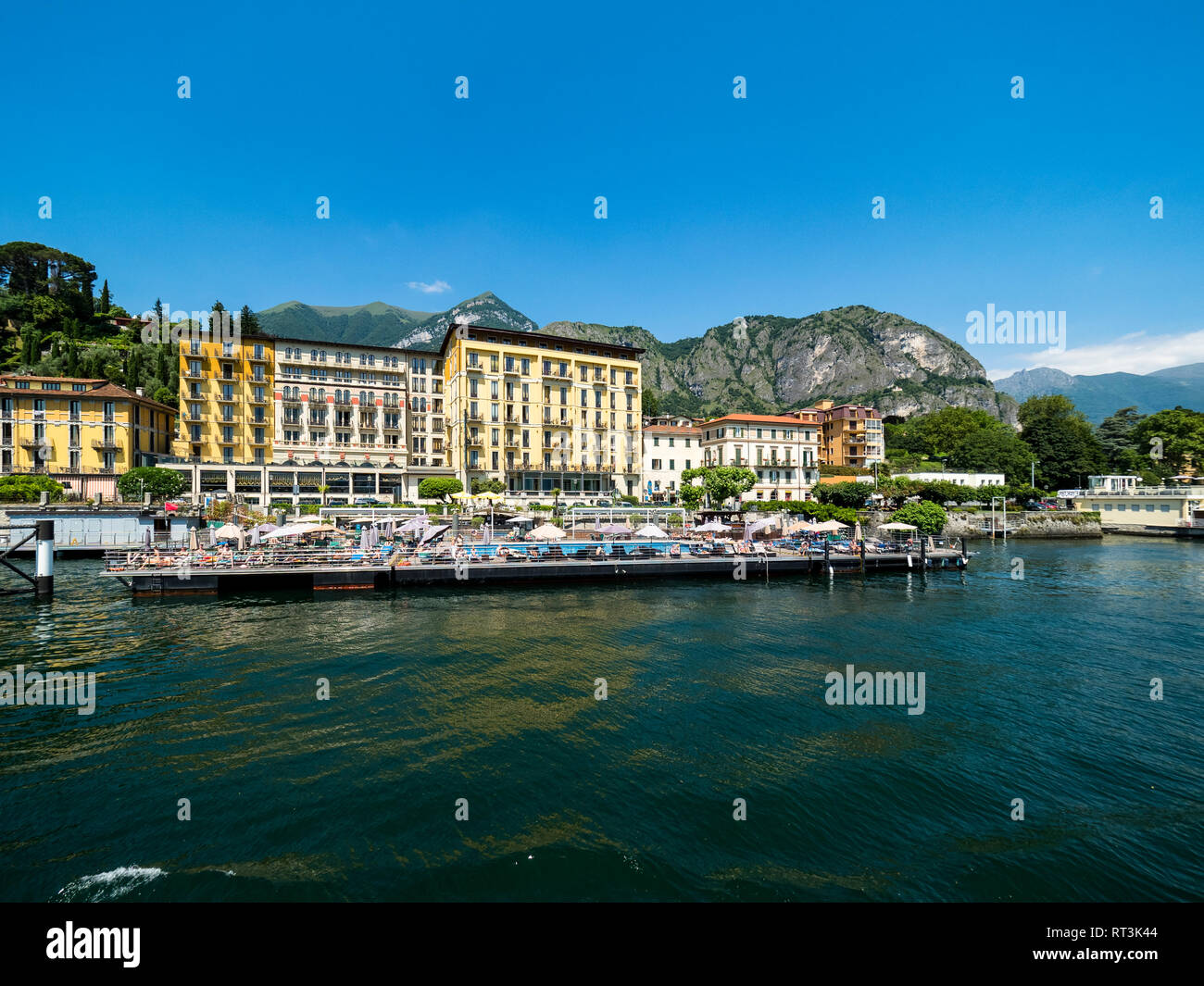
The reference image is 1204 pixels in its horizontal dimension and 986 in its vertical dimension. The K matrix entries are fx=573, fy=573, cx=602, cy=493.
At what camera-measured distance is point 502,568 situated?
1470 inches

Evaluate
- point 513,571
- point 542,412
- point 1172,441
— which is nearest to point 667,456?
point 542,412

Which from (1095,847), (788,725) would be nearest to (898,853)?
(1095,847)

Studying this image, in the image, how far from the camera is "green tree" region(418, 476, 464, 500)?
67000mm

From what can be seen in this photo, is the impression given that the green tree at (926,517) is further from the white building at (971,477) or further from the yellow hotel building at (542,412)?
the white building at (971,477)

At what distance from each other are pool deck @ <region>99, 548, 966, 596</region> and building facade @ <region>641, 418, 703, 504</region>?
4449cm

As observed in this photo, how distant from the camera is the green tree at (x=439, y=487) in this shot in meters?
67.0

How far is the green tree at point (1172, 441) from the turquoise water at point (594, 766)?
112 meters

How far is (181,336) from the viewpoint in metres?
77.2

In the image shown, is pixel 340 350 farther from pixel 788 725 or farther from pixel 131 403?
pixel 788 725

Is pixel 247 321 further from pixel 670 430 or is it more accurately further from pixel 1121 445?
pixel 1121 445

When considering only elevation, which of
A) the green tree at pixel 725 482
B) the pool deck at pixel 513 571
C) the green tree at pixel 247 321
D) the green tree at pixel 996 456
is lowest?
the pool deck at pixel 513 571

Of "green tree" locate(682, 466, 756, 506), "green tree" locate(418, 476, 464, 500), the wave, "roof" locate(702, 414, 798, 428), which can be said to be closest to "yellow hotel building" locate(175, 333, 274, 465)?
"green tree" locate(418, 476, 464, 500)

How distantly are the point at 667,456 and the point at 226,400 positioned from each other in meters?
62.0

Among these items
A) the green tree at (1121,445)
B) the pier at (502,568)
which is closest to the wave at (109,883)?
the pier at (502,568)
